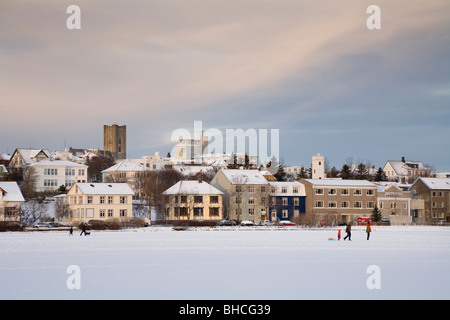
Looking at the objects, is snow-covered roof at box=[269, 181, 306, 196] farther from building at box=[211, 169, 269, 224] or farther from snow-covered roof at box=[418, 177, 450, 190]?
snow-covered roof at box=[418, 177, 450, 190]

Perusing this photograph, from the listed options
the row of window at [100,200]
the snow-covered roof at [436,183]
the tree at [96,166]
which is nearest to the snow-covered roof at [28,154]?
the tree at [96,166]

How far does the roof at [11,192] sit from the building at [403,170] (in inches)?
3936

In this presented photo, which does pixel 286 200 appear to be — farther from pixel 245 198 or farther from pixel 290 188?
pixel 245 198

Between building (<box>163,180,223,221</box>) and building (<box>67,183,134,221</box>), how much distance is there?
649 cm

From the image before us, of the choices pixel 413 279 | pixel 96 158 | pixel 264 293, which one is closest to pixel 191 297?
pixel 264 293

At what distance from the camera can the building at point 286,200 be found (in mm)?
90938

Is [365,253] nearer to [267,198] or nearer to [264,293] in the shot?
[264,293]

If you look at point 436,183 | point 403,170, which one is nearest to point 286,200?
point 436,183

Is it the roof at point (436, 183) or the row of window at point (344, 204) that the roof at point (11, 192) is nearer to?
the row of window at point (344, 204)

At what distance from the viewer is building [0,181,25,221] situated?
234 ft

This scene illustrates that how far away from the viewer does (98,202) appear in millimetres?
80812

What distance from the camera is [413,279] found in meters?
20.2

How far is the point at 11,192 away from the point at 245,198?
109 ft
